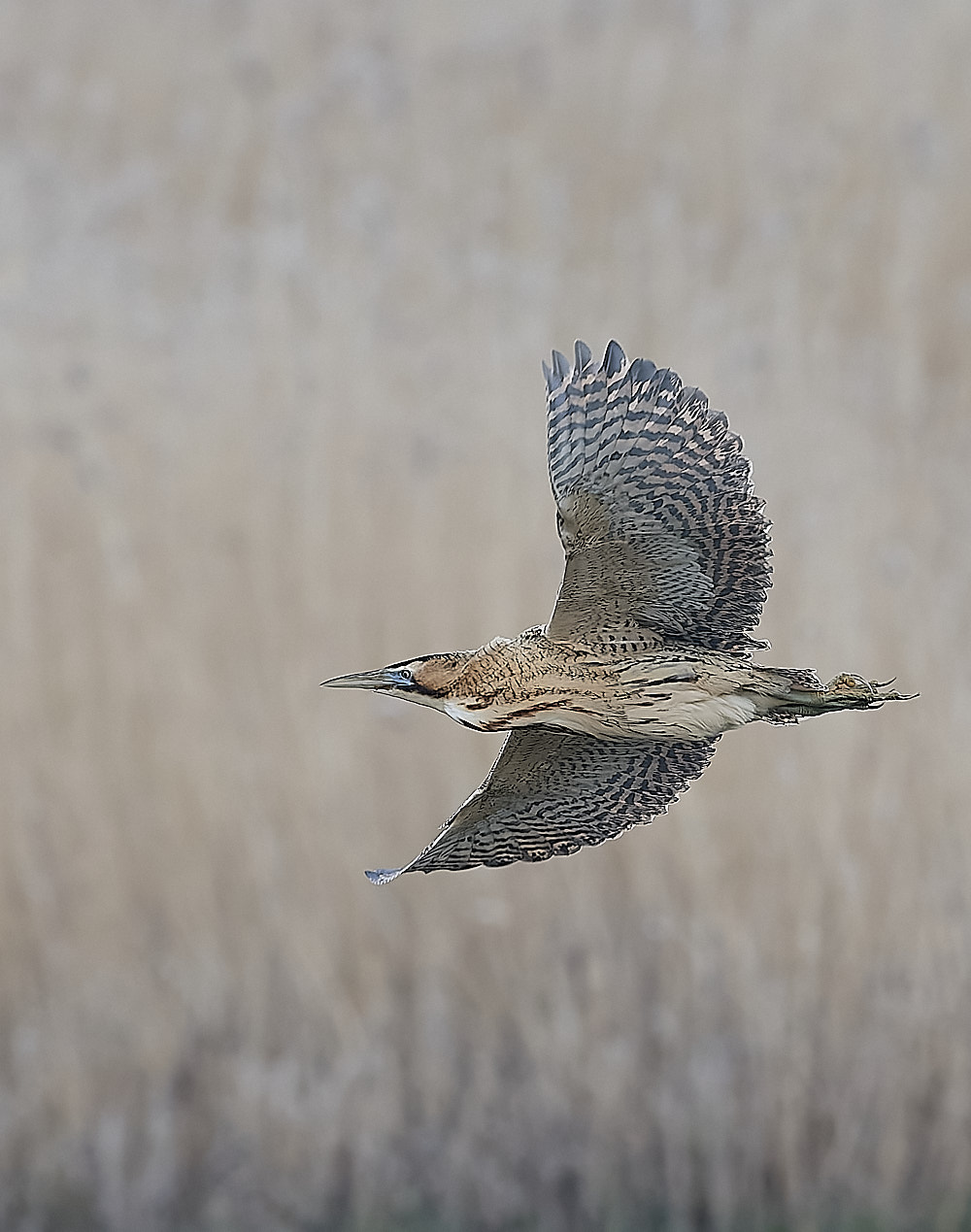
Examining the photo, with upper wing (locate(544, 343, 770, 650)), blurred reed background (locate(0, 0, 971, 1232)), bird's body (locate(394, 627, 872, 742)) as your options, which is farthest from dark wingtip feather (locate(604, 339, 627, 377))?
blurred reed background (locate(0, 0, 971, 1232))

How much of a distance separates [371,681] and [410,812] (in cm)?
153

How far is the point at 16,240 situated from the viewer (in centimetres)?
242

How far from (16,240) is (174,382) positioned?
34 centimetres

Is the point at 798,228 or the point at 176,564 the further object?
the point at 798,228

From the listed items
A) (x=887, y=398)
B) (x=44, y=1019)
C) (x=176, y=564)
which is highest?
(x=887, y=398)

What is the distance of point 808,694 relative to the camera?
0.71 meters

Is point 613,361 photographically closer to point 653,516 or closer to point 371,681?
point 653,516

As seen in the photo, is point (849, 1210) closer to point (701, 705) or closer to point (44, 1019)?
point (44, 1019)

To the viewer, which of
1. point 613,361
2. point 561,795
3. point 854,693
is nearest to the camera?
point 854,693

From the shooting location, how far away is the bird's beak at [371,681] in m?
0.71

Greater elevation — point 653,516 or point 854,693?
point 653,516

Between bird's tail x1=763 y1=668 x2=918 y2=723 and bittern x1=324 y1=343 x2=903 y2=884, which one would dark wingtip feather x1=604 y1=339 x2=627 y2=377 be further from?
bird's tail x1=763 y1=668 x2=918 y2=723

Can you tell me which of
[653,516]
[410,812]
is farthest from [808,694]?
[410,812]

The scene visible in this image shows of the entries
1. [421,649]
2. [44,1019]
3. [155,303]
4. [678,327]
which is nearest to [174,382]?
[155,303]
